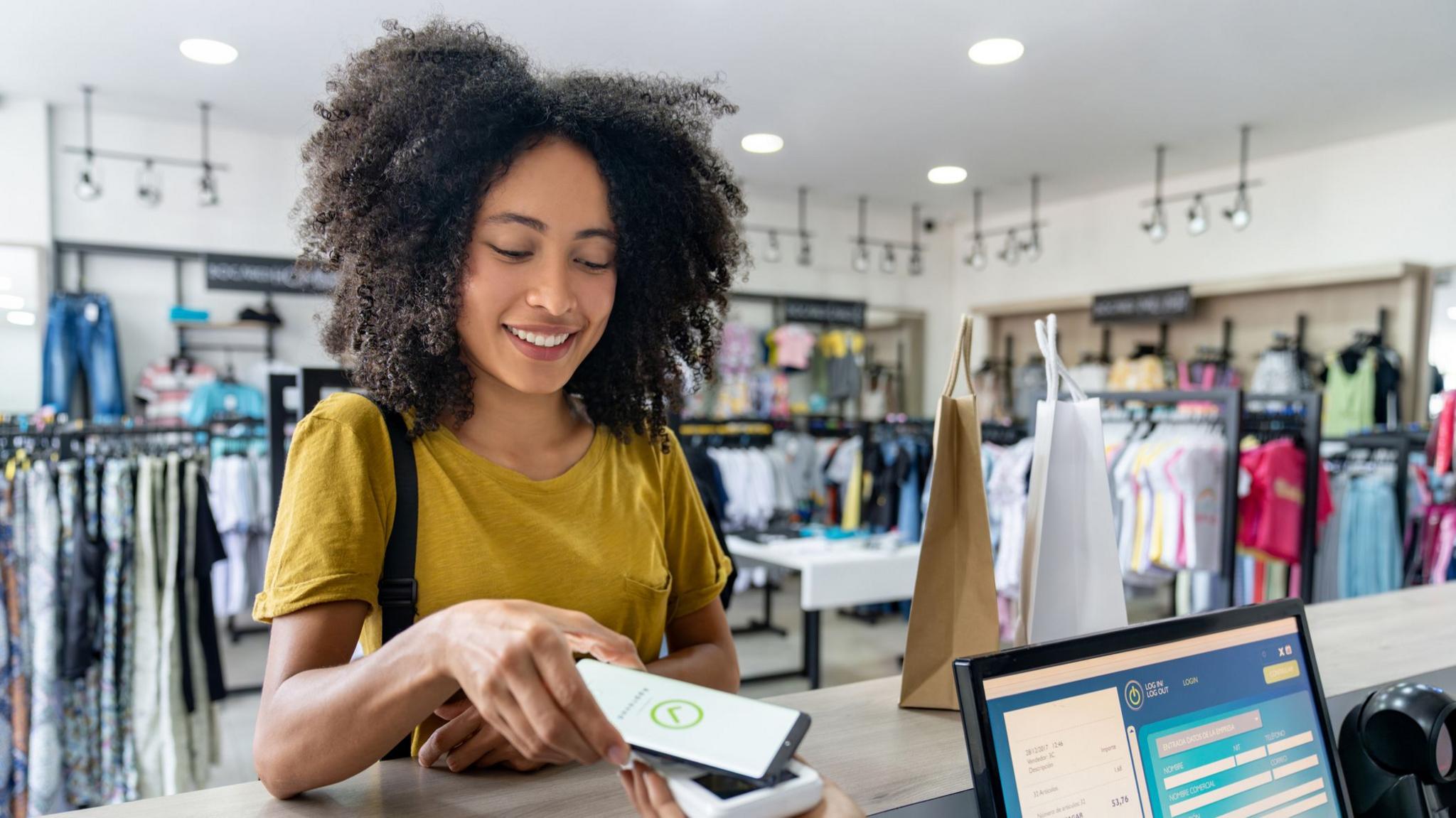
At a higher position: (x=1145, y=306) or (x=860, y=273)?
(x=860, y=273)

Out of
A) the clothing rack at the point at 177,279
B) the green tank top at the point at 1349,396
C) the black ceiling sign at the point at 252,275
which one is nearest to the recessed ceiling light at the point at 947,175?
the green tank top at the point at 1349,396

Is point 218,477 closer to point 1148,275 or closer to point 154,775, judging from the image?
point 154,775

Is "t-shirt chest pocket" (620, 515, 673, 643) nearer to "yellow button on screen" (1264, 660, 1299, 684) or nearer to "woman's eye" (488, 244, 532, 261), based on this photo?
"woman's eye" (488, 244, 532, 261)

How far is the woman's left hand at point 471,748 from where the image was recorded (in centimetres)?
80

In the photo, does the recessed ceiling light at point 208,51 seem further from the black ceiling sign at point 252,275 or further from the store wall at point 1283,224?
the store wall at point 1283,224

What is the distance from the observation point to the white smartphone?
1.73ft

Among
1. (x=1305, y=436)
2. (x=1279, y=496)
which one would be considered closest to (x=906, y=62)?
(x=1305, y=436)

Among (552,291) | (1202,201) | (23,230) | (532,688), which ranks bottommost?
(532,688)

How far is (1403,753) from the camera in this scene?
33.9 inches

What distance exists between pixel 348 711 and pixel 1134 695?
2.13 ft

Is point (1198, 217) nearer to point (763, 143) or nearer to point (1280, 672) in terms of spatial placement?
point (763, 143)

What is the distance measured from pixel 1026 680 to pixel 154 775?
9.66 feet

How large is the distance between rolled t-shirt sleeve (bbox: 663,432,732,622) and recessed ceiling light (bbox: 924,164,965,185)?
18.3 feet

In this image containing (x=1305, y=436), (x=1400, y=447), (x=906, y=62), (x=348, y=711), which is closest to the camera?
(x=348, y=711)
